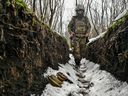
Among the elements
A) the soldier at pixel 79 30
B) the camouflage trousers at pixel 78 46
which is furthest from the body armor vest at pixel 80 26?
the camouflage trousers at pixel 78 46

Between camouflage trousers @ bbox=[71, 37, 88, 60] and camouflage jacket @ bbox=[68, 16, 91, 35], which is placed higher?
camouflage jacket @ bbox=[68, 16, 91, 35]

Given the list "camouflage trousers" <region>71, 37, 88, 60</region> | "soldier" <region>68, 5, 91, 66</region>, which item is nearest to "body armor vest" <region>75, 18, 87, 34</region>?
"soldier" <region>68, 5, 91, 66</region>

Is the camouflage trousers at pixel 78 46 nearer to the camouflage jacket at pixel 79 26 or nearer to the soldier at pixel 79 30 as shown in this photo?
the soldier at pixel 79 30

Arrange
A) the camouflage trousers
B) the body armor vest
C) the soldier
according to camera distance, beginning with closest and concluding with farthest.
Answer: the camouflage trousers < the soldier < the body armor vest

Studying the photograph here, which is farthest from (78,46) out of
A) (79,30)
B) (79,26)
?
(79,26)

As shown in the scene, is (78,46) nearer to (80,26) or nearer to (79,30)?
(79,30)

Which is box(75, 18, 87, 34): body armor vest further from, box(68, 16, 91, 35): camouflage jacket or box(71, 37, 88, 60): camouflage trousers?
box(71, 37, 88, 60): camouflage trousers

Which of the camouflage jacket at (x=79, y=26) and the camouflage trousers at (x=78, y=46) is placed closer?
the camouflage trousers at (x=78, y=46)

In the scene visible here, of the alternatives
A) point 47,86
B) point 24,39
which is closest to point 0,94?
point 24,39

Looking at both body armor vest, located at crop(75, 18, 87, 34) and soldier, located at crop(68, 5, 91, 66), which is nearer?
soldier, located at crop(68, 5, 91, 66)

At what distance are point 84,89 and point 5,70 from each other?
341 centimetres

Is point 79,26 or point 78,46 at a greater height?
point 79,26

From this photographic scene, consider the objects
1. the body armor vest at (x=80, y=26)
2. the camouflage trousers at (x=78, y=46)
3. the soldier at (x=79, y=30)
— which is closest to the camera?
the camouflage trousers at (x=78, y=46)

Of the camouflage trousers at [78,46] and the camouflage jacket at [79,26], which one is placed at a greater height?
the camouflage jacket at [79,26]
